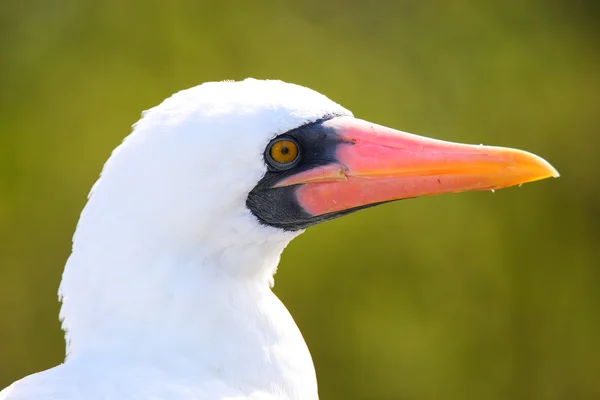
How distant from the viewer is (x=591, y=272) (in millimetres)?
7164

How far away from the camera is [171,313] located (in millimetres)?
2521

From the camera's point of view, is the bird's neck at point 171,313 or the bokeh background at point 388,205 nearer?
the bird's neck at point 171,313

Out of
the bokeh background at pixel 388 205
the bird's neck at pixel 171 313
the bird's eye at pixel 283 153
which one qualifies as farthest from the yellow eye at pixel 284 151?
the bokeh background at pixel 388 205

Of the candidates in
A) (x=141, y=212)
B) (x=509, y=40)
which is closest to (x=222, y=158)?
(x=141, y=212)

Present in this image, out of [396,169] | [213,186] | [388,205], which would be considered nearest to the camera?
[213,186]

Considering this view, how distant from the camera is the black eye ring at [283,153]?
258 cm

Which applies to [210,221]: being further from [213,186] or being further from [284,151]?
[284,151]

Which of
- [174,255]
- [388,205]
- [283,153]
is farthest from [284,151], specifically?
[388,205]

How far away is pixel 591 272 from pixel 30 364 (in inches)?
165

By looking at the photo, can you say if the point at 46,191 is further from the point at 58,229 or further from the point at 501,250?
the point at 501,250

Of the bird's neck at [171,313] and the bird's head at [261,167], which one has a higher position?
the bird's head at [261,167]

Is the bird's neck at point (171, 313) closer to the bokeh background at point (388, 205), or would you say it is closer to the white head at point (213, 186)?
the white head at point (213, 186)

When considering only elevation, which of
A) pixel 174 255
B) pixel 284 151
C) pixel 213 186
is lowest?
pixel 174 255

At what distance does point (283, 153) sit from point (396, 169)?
0.32 meters
